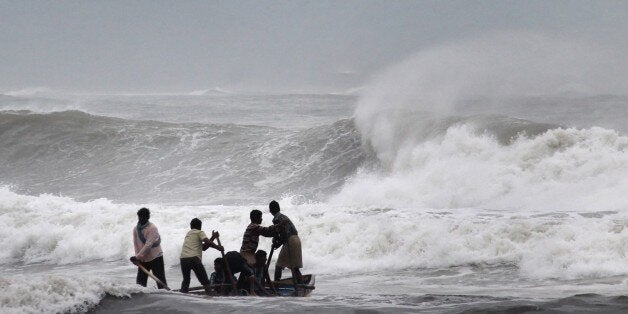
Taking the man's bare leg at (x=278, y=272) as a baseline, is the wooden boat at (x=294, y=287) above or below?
below

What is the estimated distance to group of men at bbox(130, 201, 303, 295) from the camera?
351 inches

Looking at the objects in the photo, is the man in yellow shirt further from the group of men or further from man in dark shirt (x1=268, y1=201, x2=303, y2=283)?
Answer: man in dark shirt (x1=268, y1=201, x2=303, y2=283)

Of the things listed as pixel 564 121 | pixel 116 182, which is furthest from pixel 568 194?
pixel 564 121

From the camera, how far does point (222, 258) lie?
906cm

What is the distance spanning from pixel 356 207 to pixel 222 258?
726cm

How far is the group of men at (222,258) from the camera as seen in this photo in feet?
29.2

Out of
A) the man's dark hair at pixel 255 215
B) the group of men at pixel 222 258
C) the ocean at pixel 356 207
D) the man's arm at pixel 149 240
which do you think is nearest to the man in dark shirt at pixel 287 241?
the group of men at pixel 222 258

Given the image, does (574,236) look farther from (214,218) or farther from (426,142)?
(426,142)

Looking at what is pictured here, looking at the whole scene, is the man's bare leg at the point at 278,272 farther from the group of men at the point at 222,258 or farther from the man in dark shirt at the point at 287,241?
the group of men at the point at 222,258

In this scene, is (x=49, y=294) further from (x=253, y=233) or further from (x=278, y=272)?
(x=278, y=272)

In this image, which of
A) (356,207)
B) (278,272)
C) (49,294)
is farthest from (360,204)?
(49,294)

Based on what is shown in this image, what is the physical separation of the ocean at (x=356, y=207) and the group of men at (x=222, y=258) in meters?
0.83

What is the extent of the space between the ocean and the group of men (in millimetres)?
834

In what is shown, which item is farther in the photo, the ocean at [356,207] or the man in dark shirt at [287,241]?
the man in dark shirt at [287,241]
